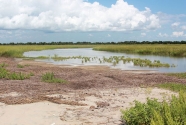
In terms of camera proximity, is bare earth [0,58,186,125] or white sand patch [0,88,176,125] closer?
white sand patch [0,88,176,125]

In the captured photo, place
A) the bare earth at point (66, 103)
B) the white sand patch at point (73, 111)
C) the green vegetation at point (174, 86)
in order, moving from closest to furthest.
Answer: the white sand patch at point (73, 111) → the bare earth at point (66, 103) → the green vegetation at point (174, 86)

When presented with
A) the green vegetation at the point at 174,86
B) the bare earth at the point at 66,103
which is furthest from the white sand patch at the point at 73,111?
the green vegetation at the point at 174,86

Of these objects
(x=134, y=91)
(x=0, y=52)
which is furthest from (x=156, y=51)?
(x=134, y=91)

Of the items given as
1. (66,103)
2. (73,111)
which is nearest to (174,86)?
(66,103)

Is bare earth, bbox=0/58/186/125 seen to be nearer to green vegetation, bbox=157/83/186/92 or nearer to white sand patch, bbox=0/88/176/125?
white sand patch, bbox=0/88/176/125

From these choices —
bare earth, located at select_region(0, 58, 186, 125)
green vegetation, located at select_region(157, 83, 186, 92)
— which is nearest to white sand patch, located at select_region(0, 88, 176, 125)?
bare earth, located at select_region(0, 58, 186, 125)

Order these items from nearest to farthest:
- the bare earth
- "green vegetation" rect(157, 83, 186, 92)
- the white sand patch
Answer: the white sand patch < the bare earth < "green vegetation" rect(157, 83, 186, 92)

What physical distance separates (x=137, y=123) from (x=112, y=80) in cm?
833

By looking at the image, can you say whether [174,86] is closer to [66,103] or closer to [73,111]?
[66,103]

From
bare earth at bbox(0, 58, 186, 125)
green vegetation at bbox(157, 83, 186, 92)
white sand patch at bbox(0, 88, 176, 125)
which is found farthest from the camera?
green vegetation at bbox(157, 83, 186, 92)

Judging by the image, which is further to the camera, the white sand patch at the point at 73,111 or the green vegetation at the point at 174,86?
the green vegetation at the point at 174,86

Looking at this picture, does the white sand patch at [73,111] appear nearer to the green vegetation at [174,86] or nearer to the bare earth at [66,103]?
the bare earth at [66,103]

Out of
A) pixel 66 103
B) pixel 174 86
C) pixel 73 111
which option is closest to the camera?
pixel 73 111

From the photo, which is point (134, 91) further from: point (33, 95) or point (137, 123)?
point (137, 123)
